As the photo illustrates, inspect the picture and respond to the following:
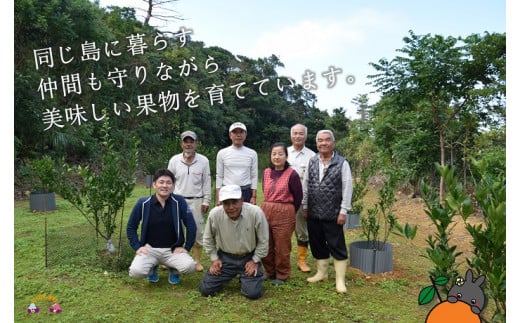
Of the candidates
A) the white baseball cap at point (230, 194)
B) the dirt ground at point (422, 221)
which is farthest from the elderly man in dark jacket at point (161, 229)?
the dirt ground at point (422, 221)

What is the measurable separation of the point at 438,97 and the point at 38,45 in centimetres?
1053

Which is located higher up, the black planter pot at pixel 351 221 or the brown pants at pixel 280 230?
the brown pants at pixel 280 230

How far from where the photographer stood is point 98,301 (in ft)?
11.0

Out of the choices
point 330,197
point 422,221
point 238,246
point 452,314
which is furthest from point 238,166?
point 422,221

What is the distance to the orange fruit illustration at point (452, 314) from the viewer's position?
1886 millimetres

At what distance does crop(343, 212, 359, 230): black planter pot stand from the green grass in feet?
5.58

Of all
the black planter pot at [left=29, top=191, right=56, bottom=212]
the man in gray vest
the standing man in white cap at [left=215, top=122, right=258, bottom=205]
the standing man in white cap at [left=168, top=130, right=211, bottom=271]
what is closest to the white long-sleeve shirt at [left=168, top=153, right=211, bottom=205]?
the standing man in white cap at [left=168, top=130, right=211, bottom=271]

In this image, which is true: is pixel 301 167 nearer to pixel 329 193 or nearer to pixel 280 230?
pixel 329 193

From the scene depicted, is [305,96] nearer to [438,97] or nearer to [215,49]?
[215,49]

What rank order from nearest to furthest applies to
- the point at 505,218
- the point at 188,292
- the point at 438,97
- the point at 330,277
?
the point at 505,218
the point at 188,292
the point at 330,277
the point at 438,97

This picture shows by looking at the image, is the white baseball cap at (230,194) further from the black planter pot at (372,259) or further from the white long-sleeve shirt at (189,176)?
the black planter pot at (372,259)

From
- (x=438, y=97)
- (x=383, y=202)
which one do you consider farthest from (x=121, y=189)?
(x=438, y=97)

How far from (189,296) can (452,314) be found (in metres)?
2.26

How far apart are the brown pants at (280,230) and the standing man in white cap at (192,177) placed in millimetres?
746
